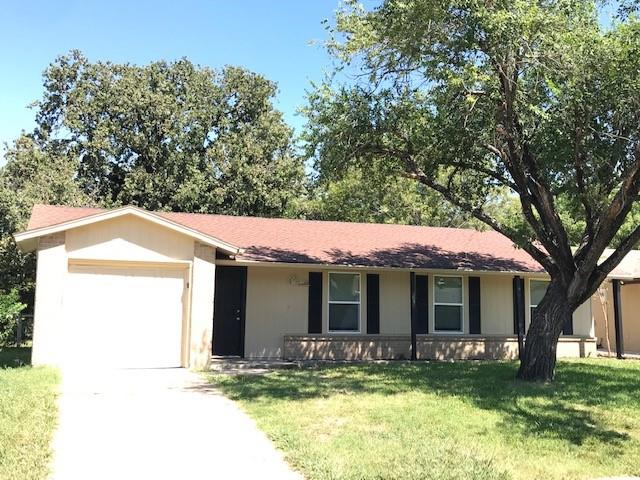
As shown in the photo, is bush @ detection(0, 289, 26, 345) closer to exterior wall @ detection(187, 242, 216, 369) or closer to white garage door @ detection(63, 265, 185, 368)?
white garage door @ detection(63, 265, 185, 368)

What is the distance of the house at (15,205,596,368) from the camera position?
1335 cm

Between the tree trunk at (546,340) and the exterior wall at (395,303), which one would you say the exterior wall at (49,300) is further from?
the tree trunk at (546,340)

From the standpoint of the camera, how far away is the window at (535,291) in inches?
727

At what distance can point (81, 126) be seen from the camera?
99.3 ft

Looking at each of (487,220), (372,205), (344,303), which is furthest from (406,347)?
(372,205)

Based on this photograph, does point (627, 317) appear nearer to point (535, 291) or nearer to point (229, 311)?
point (535, 291)

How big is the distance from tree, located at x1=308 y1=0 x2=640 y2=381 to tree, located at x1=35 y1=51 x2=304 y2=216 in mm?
17064

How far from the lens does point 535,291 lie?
1862cm

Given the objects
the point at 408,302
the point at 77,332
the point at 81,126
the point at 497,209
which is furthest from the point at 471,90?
the point at 497,209

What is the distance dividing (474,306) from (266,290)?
6.20m

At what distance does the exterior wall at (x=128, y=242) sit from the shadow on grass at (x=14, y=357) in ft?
8.83

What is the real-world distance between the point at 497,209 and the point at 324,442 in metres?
32.1

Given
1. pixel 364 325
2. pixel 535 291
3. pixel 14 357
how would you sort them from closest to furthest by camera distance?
pixel 14 357, pixel 364 325, pixel 535 291

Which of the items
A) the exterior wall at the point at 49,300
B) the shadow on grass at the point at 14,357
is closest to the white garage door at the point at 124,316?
the exterior wall at the point at 49,300
